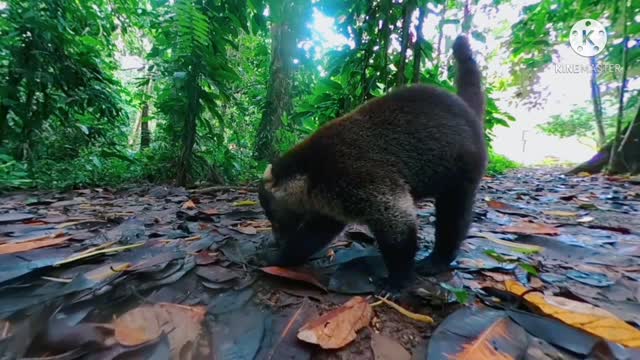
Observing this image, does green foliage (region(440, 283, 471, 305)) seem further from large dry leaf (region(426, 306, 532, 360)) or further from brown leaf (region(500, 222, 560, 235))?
brown leaf (region(500, 222, 560, 235))

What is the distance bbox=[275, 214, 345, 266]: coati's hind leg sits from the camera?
244 centimetres

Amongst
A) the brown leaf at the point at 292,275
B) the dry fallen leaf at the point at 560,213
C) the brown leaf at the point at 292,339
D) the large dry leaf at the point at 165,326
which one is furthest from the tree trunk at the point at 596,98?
the large dry leaf at the point at 165,326

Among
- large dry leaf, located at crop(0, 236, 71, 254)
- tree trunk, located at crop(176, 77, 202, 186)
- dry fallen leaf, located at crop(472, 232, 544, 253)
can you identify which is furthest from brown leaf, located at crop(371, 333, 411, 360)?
tree trunk, located at crop(176, 77, 202, 186)

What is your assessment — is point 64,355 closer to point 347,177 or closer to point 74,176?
point 347,177

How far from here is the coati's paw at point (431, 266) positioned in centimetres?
224

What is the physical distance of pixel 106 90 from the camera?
5625 millimetres

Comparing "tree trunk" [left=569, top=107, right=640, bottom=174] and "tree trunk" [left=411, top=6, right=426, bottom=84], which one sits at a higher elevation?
"tree trunk" [left=411, top=6, right=426, bottom=84]

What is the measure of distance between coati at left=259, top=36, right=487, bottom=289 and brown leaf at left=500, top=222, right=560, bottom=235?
75cm

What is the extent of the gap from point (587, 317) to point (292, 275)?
1397 mm

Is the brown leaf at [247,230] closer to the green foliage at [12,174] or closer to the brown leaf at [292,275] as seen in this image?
the brown leaf at [292,275]

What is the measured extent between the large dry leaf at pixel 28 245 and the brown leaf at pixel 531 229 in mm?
3279

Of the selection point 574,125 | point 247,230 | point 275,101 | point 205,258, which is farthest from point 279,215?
point 574,125

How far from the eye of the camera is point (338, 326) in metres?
1.59

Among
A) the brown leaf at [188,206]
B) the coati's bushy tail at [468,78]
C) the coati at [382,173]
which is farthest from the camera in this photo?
the brown leaf at [188,206]
